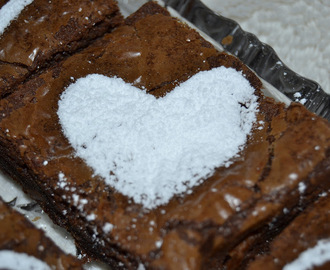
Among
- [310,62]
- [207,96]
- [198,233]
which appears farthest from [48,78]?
[310,62]

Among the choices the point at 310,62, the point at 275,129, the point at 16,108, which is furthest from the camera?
the point at 310,62

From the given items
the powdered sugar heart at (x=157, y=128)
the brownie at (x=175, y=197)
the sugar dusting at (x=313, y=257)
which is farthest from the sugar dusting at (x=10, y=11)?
the sugar dusting at (x=313, y=257)

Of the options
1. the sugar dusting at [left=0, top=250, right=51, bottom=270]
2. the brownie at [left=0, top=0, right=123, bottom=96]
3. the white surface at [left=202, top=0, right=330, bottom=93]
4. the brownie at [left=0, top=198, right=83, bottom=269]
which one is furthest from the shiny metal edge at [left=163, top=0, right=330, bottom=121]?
the sugar dusting at [left=0, top=250, right=51, bottom=270]

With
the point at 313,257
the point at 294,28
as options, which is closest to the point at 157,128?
the point at 313,257

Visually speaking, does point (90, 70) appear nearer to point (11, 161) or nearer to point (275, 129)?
point (11, 161)

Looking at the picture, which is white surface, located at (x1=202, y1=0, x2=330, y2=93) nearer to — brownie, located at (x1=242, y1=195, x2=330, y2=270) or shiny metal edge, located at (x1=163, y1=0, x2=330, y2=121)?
shiny metal edge, located at (x1=163, y1=0, x2=330, y2=121)

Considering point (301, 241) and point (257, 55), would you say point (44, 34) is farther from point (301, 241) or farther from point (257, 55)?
point (301, 241)

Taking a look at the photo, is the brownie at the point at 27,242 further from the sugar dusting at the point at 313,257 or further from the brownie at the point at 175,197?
the sugar dusting at the point at 313,257
